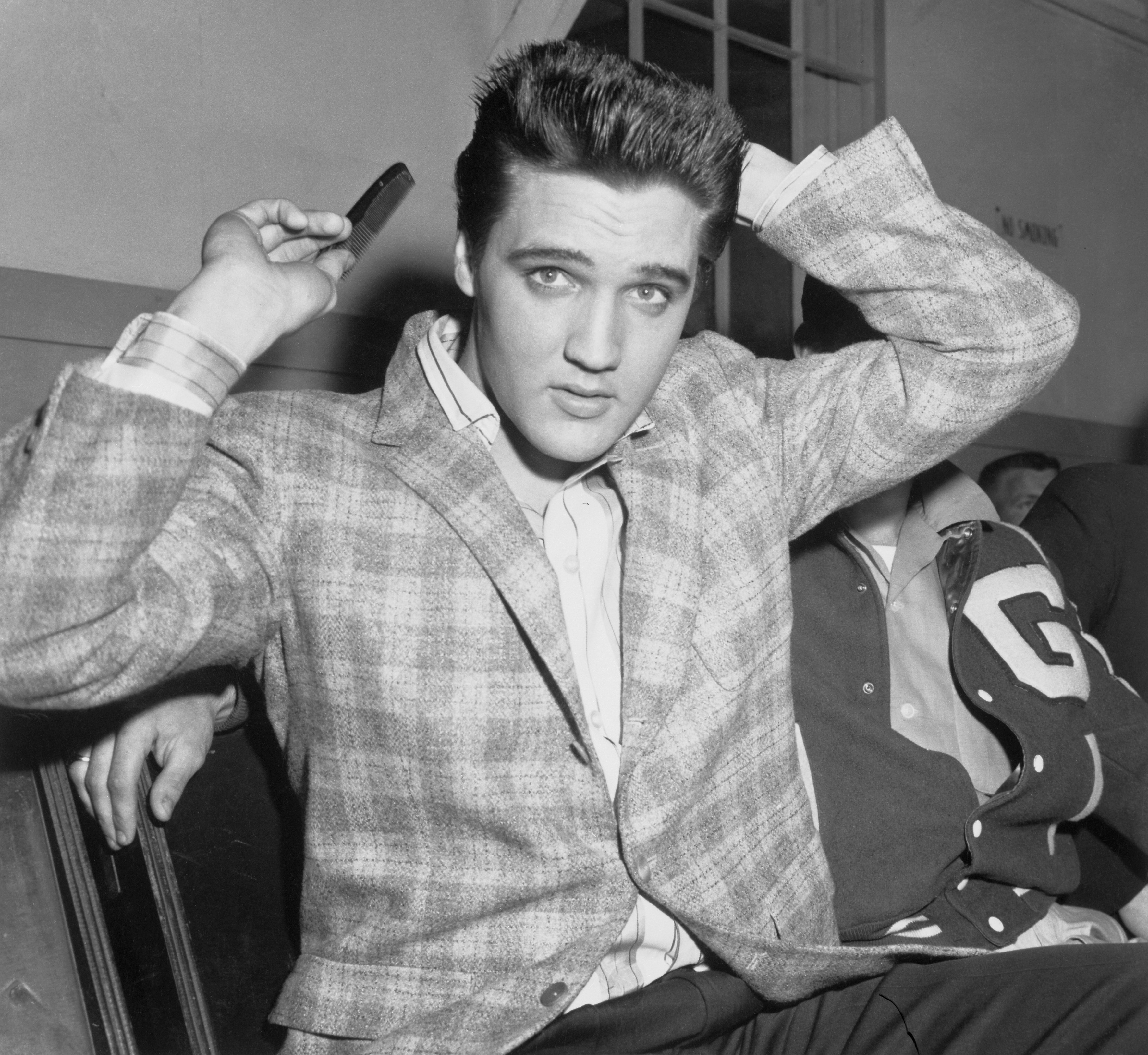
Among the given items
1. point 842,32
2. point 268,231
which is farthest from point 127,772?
point 842,32

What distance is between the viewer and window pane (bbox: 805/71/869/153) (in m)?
3.93

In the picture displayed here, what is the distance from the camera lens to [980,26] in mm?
4012

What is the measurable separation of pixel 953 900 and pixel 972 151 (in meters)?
3.14

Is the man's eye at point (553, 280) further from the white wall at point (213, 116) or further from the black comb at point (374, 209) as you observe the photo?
the white wall at point (213, 116)

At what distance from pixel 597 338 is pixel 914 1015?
789 mm

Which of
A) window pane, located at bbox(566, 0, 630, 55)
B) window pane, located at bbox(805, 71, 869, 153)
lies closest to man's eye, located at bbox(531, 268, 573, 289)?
window pane, located at bbox(566, 0, 630, 55)

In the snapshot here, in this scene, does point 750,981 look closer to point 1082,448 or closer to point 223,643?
point 223,643

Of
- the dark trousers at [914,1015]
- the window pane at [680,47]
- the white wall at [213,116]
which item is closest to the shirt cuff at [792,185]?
the dark trousers at [914,1015]

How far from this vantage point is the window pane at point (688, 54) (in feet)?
11.1

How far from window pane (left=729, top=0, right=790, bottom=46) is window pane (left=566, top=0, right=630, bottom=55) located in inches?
22.0

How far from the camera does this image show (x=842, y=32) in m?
3.96

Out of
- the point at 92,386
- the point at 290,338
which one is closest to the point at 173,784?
the point at 92,386

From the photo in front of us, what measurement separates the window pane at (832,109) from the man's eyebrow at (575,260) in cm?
287

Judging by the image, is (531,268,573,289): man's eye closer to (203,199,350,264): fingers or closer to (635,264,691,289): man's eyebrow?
(635,264,691,289): man's eyebrow
